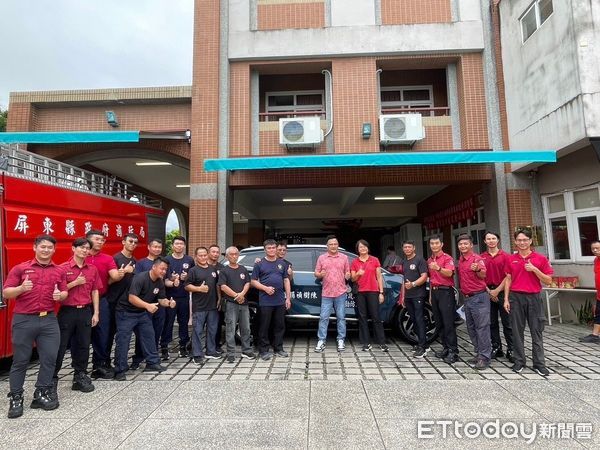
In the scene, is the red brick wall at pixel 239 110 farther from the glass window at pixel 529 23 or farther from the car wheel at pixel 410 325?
the glass window at pixel 529 23

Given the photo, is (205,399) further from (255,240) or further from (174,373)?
(255,240)

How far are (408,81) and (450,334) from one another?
7876 mm

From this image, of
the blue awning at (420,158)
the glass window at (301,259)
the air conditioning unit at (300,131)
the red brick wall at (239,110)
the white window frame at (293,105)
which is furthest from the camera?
the white window frame at (293,105)

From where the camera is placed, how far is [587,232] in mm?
7707

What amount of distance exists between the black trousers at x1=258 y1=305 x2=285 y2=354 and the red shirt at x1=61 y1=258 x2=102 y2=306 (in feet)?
7.32

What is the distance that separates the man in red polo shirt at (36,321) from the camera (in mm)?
3625

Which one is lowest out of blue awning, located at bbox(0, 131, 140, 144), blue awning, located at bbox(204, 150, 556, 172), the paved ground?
the paved ground

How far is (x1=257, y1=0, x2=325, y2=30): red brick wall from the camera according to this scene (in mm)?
9500

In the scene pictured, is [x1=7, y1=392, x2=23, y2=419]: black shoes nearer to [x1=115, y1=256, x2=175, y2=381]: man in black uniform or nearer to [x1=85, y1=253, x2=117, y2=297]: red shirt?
[x1=115, y1=256, x2=175, y2=381]: man in black uniform

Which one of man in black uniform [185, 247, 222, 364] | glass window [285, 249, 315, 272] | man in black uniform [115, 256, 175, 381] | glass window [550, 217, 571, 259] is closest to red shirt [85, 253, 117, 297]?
man in black uniform [115, 256, 175, 381]

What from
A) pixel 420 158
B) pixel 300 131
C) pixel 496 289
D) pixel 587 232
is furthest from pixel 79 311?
pixel 587 232

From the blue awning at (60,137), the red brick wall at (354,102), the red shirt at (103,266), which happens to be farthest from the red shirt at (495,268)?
the blue awning at (60,137)

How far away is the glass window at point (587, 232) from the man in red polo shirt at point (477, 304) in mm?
4223

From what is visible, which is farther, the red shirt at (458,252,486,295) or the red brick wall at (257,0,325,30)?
the red brick wall at (257,0,325,30)
